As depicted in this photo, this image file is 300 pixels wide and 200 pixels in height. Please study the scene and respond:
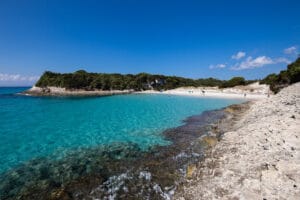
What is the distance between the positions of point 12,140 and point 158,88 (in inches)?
3291

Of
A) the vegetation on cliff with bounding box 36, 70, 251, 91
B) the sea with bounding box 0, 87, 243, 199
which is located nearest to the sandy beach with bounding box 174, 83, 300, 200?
the sea with bounding box 0, 87, 243, 199

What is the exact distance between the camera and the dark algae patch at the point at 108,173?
7459 mm

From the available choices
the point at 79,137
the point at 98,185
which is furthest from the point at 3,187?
the point at 79,137

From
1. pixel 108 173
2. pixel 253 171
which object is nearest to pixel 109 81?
pixel 108 173

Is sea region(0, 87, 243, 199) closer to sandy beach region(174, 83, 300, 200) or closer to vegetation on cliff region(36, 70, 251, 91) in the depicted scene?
sandy beach region(174, 83, 300, 200)

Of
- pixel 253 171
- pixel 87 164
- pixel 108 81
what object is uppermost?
pixel 108 81

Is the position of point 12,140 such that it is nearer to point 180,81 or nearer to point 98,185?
point 98,185

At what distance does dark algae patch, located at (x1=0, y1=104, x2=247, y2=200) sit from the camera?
294 inches

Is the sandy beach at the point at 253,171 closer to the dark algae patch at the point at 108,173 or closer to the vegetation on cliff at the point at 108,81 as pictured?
the dark algae patch at the point at 108,173

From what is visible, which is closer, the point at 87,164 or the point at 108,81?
the point at 87,164

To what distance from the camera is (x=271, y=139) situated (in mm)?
9930

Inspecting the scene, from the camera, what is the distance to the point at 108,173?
912cm

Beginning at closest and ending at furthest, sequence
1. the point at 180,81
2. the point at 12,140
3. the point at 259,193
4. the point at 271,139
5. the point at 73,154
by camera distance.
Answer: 1. the point at 259,193
2. the point at 271,139
3. the point at 73,154
4. the point at 12,140
5. the point at 180,81

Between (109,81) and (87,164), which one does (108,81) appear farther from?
(87,164)
